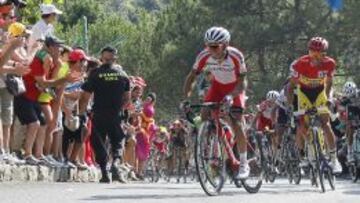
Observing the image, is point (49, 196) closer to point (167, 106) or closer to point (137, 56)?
point (167, 106)

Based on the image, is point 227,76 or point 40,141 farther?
point 40,141

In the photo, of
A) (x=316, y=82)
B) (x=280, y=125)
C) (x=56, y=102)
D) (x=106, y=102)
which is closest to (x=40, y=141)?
(x=56, y=102)

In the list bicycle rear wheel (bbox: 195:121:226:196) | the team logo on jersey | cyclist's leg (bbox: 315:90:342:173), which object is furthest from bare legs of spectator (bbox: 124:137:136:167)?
bicycle rear wheel (bbox: 195:121:226:196)

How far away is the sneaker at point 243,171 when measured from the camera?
1197 centimetres

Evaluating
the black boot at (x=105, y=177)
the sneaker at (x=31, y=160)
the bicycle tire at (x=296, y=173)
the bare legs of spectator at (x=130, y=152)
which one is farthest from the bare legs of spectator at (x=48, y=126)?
the bare legs of spectator at (x=130, y=152)

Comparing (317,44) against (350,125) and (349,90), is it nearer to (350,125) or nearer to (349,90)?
(350,125)

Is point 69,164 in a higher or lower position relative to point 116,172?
higher

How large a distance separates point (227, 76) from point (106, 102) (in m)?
3.04

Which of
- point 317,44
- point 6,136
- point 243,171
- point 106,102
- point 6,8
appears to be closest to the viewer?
point 243,171

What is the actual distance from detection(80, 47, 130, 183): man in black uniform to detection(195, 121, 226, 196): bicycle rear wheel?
3.25m

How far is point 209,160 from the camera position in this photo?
11570 mm

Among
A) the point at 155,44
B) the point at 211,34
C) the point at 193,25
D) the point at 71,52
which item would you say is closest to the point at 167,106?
the point at 155,44

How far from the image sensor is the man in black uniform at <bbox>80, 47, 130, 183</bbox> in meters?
14.6

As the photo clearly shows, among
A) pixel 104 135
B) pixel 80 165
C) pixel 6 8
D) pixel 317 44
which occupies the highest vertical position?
pixel 6 8
